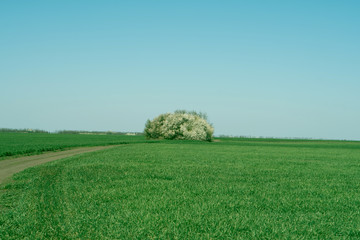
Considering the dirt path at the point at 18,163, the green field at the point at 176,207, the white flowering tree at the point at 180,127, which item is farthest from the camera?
the white flowering tree at the point at 180,127

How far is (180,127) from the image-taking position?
70500mm

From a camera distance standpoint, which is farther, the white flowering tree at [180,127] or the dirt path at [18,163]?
the white flowering tree at [180,127]

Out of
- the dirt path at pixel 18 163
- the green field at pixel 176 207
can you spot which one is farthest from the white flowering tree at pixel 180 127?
the green field at pixel 176 207

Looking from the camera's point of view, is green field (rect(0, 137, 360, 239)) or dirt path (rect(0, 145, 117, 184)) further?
dirt path (rect(0, 145, 117, 184))

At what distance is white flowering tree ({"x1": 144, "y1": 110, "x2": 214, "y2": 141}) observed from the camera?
69.9 meters

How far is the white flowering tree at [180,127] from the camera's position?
229 feet

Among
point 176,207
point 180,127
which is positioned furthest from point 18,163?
point 180,127

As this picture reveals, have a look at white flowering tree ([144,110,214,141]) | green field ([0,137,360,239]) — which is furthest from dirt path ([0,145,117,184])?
white flowering tree ([144,110,214,141])

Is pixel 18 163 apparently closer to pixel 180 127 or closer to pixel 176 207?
pixel 176 207

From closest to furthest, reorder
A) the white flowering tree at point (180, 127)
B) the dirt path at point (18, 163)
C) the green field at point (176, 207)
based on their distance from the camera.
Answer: the green field at point (176, 207), the dirt path at point (18, 163), the white flowering tree at point (180, 127)

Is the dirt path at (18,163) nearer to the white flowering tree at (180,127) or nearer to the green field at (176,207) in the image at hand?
the green field at (176,207)

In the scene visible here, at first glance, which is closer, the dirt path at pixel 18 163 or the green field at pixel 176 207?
the green field at pixel 176 207

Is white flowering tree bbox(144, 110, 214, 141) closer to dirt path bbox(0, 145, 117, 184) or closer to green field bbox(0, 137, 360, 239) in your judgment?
dirt path bbox(0, 145, 117, 184)

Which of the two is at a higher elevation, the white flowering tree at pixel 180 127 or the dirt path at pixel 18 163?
the white flowering tree at pixel 180 127
